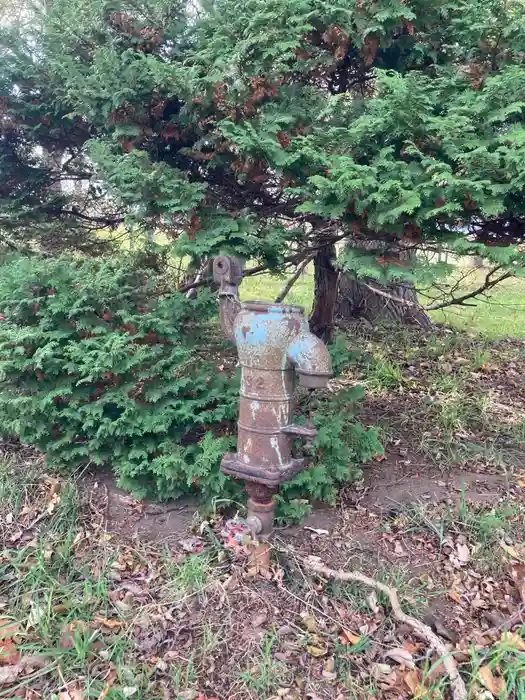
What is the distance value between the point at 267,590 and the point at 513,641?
1028 mm

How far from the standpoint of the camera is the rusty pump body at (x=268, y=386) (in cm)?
214

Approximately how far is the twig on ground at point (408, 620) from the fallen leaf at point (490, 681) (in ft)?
0.26

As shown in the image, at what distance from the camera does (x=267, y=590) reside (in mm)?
2271

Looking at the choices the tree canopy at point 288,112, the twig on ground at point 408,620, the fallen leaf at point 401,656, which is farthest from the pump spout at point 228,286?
the fallen leaf at point 401,656

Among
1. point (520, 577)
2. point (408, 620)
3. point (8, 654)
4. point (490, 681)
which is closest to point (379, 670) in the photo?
point (408, 620)

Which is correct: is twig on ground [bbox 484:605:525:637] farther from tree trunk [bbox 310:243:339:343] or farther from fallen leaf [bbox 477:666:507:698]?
tree trunk [bbox 310:243:339:343]

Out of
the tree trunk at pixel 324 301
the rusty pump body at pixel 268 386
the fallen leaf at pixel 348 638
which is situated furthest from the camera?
the tree trunk at pixel 324 301

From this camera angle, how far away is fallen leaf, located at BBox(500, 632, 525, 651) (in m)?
1.93

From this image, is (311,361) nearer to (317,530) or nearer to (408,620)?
(317,530)

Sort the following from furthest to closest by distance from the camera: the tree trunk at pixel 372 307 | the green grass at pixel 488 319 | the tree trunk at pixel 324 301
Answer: the green grass at pixel 488 319 < the tree trunk at pixel 372 307 < the tree trunk at pixel 324 301

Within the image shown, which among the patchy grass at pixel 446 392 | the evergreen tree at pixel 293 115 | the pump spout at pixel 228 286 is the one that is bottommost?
the patchy grass at pixel 446 392

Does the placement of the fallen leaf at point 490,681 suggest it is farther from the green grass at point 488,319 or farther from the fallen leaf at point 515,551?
the green grass at point 488,319

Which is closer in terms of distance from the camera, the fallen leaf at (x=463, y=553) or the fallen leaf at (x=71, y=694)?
the fallen leaf at (x=71, y=694)

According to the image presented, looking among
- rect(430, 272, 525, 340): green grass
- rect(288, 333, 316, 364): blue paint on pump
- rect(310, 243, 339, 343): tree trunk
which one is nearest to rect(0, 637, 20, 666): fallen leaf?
rect(288, 333, 316, 364): blue paint on pump
